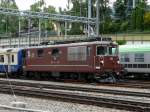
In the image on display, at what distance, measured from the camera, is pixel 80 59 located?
33062 millimetres

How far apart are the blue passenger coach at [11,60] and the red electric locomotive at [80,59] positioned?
160 inches

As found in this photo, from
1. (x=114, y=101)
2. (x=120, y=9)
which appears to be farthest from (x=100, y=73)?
(x=120, y=9)

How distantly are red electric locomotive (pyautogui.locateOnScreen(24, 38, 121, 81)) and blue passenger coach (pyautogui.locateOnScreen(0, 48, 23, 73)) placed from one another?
406 cm

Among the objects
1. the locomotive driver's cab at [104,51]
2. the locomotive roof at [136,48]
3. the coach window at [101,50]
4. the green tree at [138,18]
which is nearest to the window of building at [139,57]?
the locomotive roof at [136,48]

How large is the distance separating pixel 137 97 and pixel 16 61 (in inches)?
903

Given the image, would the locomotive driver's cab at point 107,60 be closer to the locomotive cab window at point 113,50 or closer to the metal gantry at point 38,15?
the locomotive cab window at point 113,50

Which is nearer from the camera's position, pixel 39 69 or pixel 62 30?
pixel 39 69

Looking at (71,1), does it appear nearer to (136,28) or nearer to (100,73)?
(136,28)

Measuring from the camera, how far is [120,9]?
9319 cm

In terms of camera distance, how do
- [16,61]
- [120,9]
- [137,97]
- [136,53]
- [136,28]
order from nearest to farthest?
[137,97]
[136,53]
[16,61]
[136,28]
[120,9]

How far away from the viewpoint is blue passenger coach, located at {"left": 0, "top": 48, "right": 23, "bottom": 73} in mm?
42225

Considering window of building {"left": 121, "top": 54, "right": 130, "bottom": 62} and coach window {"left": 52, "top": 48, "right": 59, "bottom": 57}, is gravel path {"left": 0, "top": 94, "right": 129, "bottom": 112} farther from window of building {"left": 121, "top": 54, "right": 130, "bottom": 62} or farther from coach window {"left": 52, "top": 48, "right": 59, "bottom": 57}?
window of building {"left": 121, "top": 54, "right": 130, "bottom": 62}

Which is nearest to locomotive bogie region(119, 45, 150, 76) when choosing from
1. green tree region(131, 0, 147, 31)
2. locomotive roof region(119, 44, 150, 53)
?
locomotive roof region(119, 44, 150, 53)

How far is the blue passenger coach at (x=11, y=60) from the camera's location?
42225 mm
